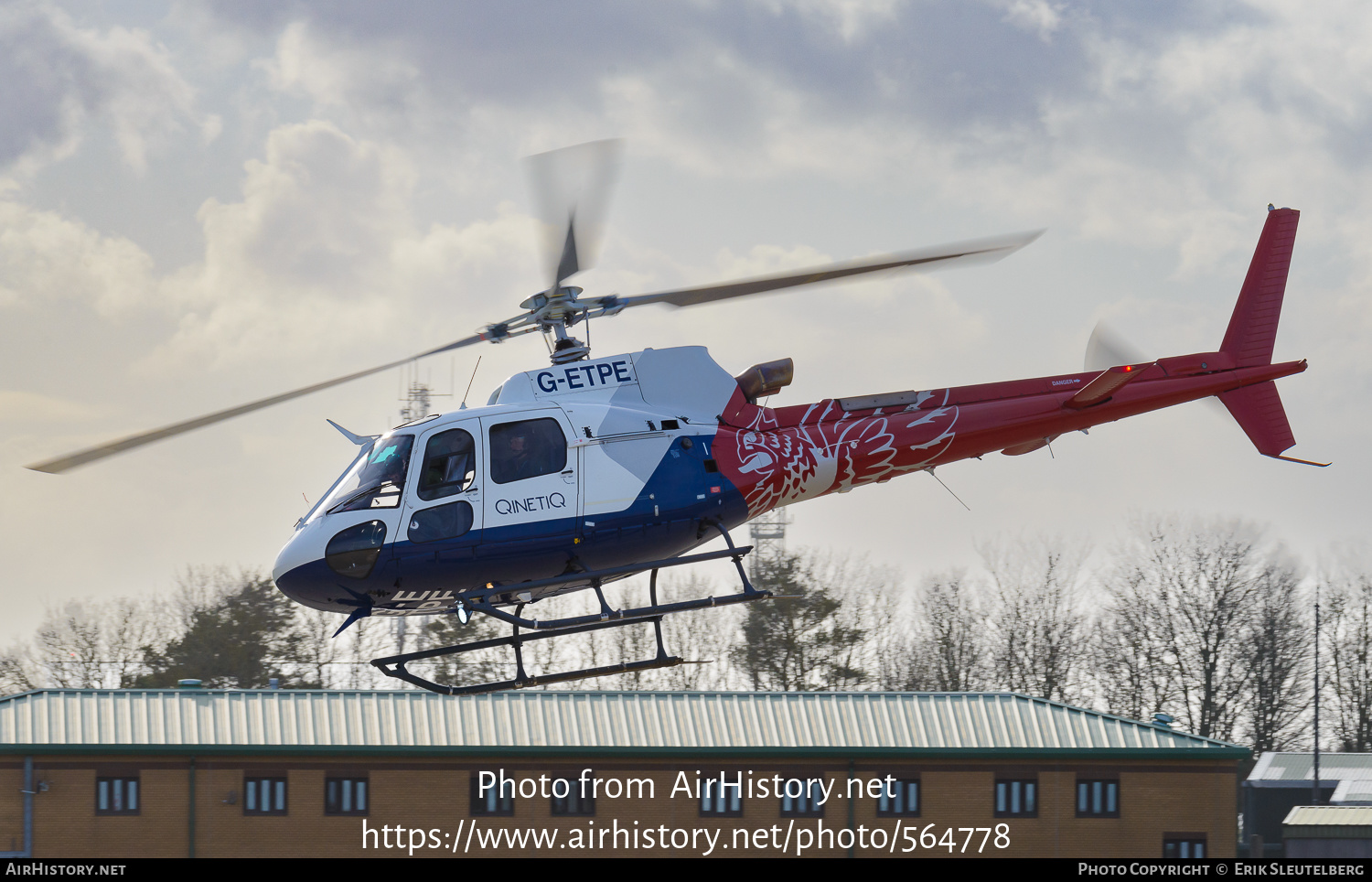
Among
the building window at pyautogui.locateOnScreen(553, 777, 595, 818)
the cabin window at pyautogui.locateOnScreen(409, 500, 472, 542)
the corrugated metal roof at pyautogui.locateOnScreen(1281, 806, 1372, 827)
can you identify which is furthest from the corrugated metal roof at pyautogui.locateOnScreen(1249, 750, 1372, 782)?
the cabin window at pyautogui.locateOnScreen(409, 500, 472, 542)

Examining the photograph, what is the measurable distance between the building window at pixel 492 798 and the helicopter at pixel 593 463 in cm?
1723

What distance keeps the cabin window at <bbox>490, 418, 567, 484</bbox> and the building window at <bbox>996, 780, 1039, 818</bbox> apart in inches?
844

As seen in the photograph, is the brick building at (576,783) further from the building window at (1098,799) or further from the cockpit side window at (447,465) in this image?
the cockpit side window at (447,465)

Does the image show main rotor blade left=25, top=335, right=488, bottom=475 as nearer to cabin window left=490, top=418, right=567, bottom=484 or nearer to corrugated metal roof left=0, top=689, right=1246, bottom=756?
cabin window left=490, top=418, right=567, bottom=484

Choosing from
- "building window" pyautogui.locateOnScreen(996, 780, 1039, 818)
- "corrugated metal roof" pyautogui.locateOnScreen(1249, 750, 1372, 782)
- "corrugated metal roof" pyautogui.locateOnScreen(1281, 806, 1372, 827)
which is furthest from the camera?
"corrugated metal roof" pyautogui.locateOnScreen(1249, 750, 1372, 782)

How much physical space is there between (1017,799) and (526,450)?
72.1 ft

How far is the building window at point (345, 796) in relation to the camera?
34281 mm

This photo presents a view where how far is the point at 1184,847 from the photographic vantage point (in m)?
34.4

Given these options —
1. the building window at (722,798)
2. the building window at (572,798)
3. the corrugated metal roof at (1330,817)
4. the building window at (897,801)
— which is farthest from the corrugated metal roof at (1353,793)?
the building window at (572,798)

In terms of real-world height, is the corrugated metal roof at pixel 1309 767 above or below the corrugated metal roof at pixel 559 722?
below

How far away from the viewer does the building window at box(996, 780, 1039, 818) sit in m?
35.0

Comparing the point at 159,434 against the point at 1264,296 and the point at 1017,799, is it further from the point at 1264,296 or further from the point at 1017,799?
the point at 1017,799

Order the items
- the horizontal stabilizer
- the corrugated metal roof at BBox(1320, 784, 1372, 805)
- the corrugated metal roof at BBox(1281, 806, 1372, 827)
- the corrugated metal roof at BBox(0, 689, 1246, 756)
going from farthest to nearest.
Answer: the corrugated metal roof at BBox(1320, 784, 1372, 805) < the corrugated metal roof at BBox(1281, 806, 1372, 827) < the corrugated metal roof at BBox(0, 689, 1246, 756) < the horizontal stabilizer

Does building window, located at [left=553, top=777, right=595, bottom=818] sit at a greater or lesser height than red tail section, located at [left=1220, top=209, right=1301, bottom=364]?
lesser
